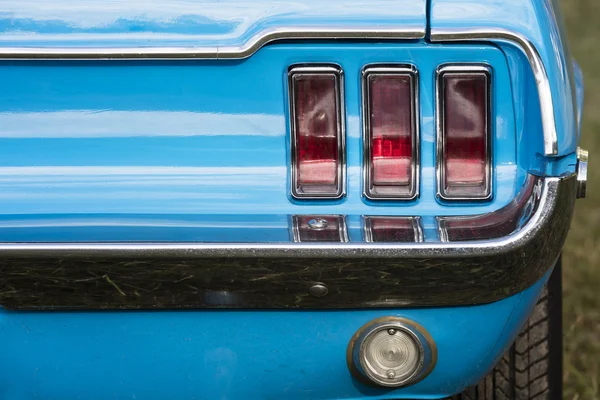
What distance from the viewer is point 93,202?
190cm

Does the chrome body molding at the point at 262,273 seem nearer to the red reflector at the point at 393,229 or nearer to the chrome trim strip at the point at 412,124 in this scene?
the red reflector at the point at 393,229

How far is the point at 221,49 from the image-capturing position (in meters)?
1.84

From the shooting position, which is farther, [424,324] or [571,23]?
[571,23]

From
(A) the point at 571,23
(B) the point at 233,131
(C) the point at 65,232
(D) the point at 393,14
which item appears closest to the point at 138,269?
(C) the point at 65,232

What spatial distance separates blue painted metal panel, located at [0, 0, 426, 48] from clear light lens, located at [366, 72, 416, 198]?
0.13 m

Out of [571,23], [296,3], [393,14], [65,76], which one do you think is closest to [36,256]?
[65,76]

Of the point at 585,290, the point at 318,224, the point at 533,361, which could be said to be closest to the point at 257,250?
the point at 318,224

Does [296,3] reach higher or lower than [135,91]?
higher

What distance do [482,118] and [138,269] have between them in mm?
752

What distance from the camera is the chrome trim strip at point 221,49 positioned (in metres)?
1.83

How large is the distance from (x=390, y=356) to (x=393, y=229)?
0.25m

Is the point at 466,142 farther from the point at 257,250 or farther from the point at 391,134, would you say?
the point at 257,250

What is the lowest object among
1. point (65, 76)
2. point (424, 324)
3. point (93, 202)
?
point (424, 324)

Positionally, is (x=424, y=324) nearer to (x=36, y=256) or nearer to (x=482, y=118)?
(x=482, y=118)
